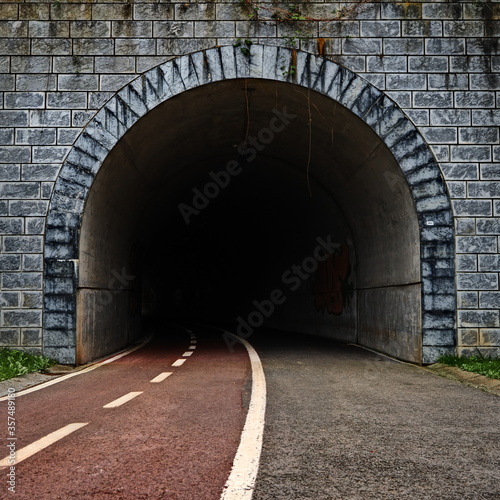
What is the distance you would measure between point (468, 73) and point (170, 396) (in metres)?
8.33

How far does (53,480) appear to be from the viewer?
3475mm

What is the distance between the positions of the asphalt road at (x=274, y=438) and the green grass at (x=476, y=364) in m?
0.87

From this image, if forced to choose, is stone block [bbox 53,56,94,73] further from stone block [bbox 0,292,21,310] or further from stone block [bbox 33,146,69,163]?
stone block [bbox 0,292,21,310]

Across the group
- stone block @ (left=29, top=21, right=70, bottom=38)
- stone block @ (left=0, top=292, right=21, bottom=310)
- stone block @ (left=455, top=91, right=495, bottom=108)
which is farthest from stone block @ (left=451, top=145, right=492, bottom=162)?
stone block @ (left=0, top=292, right=21, bottom=310)

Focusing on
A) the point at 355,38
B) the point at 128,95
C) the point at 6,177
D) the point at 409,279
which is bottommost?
the point at 409,279

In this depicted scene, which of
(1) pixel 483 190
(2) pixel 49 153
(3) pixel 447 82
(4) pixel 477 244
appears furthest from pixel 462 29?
(2) pixel 49 153

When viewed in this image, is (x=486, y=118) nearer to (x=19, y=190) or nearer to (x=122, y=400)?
(x=122, y=400)

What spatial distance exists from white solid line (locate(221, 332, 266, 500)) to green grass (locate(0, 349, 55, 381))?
426cm

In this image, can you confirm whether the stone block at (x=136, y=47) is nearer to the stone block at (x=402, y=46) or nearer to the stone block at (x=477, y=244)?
the stone block at (x=402, y=46)

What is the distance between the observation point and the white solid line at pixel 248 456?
3.23 metres

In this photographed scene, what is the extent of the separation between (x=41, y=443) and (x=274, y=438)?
5.71ft

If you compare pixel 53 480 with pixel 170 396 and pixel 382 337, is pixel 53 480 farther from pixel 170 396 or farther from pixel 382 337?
pixel 382 337

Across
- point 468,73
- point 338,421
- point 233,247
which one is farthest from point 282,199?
point 338,421

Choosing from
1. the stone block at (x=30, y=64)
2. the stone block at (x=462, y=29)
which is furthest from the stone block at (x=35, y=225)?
the stone block at (x=462, y=29)
